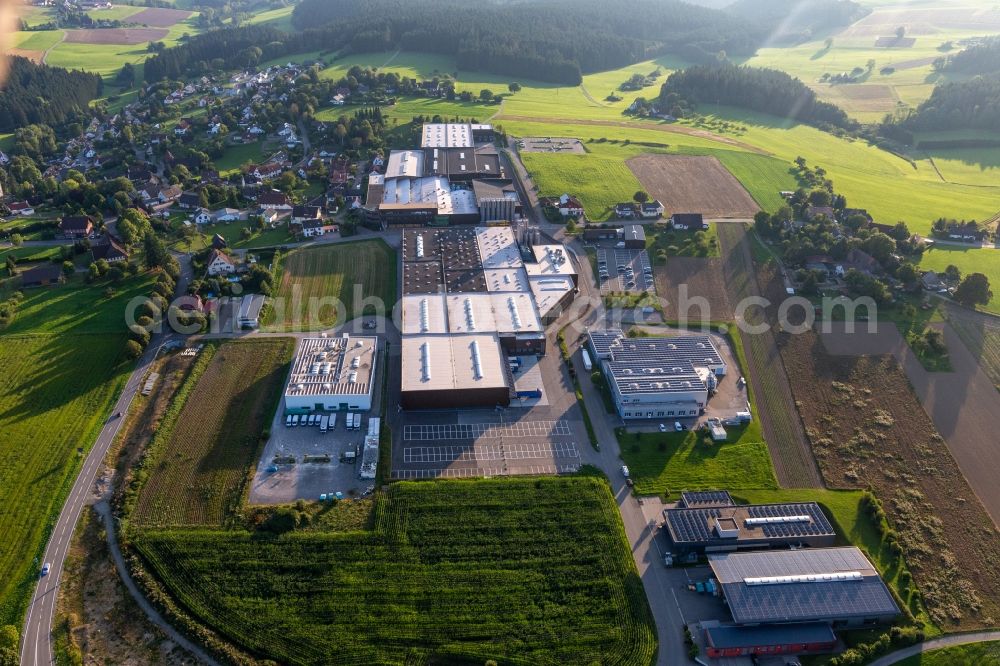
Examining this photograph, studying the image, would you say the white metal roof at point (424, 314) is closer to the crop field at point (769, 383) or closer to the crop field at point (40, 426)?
the crop field at point (40, 426)

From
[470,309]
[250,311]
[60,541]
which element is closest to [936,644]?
[470,309]

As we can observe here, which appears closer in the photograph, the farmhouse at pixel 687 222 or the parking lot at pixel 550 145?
the farmhouse at pixel 687 222

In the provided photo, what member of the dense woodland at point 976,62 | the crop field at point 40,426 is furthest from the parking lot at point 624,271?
the dense woodland at point 976,62

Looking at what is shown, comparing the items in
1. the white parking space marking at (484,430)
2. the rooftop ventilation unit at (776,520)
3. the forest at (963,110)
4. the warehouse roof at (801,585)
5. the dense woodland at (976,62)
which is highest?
the dense woodland at (976,62)

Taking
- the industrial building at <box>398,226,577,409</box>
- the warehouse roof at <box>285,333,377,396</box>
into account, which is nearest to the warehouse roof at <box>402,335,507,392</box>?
the industrial building at <box>398,226,577,409</box>

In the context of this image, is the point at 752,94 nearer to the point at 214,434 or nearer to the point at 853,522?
the point at 853,522

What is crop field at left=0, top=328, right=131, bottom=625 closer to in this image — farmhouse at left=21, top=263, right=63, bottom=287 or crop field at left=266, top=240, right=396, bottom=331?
farmhouse at left=21, top=263, right=63, bottom=287
